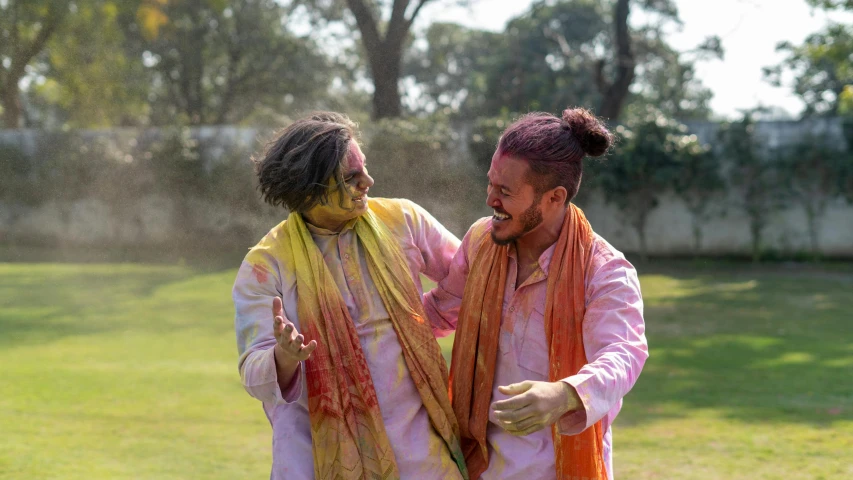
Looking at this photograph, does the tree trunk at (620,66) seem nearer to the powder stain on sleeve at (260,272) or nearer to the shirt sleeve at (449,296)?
the shirt sleeve at (449,296)

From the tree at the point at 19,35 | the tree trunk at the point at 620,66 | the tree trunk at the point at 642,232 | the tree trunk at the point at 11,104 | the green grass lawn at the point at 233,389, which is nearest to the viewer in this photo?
the green grass lawn at the point at 233,389

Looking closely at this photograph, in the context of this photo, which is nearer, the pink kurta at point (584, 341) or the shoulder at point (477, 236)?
the pink kurta at point (584, 341)

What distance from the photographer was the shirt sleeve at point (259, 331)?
2.59m

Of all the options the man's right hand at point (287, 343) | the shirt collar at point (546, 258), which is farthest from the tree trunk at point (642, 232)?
the man's right hand at point (287, 343)

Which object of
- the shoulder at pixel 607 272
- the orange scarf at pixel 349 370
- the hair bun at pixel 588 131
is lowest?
the orange scarf at pixel 349 370

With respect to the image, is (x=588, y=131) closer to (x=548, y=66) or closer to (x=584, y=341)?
(x=584, y=341)

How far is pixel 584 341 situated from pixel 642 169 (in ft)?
44.3

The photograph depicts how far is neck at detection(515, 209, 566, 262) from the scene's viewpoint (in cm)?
288

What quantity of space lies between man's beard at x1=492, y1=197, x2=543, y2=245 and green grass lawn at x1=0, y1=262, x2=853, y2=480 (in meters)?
2.71

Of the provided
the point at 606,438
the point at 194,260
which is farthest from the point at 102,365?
the point at 194,260

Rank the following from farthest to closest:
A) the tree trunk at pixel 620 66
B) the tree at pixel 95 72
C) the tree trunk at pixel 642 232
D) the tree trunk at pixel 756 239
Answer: the tree at pixel 95 72
the tree trunk at pixel 620 66
the tree trunk at pixel 642 232
the tree trunk at pixel 756 239

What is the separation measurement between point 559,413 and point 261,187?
1180mm

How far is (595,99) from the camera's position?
30.0m

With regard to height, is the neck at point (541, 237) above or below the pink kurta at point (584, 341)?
above
